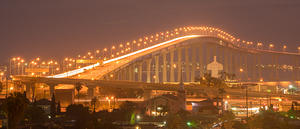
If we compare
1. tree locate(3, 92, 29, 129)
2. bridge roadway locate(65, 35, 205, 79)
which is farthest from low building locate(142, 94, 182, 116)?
bridge roadway locate(65, 35, 205, 79)

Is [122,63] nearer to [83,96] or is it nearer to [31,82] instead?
[83,96]

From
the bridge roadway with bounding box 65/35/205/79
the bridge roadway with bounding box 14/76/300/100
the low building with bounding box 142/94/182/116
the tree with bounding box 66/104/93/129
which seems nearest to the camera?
the tree with bounding box 66/104/93/129

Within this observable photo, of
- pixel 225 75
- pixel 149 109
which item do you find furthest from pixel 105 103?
pixel 225 75

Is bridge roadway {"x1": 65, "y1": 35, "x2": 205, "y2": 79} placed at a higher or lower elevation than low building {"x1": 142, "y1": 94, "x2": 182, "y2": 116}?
higher

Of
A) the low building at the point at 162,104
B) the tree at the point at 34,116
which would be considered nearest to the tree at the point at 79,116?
the tree at the point at 34,116

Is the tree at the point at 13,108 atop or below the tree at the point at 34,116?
atop

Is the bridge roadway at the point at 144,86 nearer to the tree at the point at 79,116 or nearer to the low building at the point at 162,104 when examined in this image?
the low building at the point at 162,104

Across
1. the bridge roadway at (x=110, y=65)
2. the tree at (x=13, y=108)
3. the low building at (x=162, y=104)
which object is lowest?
the low building at (x=162, y=104)

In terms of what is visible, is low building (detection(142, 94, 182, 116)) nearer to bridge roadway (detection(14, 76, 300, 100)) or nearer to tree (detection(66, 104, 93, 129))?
bridge roadway (detection(14, 76, 300, 100))

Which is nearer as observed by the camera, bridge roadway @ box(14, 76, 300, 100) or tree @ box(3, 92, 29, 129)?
tree @ box(3, 92, 29, 129)

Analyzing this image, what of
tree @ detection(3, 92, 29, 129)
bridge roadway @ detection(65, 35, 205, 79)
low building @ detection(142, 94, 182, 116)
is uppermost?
bridge roadway @ detection(65, 35, 205, 79)

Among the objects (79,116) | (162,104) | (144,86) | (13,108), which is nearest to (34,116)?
(79,116)

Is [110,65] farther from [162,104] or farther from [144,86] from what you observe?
[162,104]
